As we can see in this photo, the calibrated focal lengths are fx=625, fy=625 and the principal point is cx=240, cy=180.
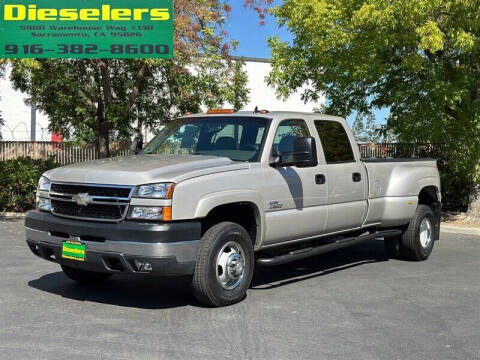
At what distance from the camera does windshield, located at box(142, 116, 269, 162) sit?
6902 mm

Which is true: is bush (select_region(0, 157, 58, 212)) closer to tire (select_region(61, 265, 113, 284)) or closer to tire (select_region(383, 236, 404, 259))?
tire (select_region(61, 265, 113, 284))

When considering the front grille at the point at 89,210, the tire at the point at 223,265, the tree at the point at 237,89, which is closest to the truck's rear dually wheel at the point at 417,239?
the tire at the point at 223,265

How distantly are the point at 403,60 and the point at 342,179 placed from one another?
6.07m

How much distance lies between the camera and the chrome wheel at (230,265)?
620 cm

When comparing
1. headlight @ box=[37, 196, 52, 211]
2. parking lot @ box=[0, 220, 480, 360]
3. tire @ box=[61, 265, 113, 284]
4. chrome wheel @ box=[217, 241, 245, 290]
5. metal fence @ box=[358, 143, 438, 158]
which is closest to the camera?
parking lot @ box=[0, 220, 480, 360]

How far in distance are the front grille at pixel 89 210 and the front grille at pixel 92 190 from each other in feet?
0.34

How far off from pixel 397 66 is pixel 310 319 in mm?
10079

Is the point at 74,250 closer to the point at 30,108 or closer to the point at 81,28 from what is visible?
the point at 81,28

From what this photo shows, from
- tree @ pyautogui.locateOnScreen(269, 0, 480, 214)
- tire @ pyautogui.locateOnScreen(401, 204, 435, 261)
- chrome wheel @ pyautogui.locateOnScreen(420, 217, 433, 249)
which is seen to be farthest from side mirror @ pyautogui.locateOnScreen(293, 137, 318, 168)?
tree @ pyautogui.locateOnScreen(269, 0, 480, 214)

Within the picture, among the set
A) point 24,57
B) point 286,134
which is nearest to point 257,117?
point 286,134

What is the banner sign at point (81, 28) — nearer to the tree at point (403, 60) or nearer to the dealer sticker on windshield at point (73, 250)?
the tree at point (403, 60)

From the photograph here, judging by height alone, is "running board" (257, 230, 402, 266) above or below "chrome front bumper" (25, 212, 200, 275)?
below

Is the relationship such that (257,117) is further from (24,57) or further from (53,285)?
(24,57)

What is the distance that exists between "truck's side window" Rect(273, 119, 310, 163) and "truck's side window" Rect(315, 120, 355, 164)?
0.34m
